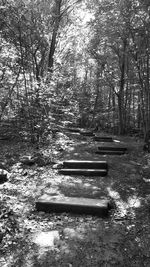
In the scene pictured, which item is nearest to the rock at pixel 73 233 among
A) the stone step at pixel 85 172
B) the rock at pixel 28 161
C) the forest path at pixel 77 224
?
the forest path at pixel 77 224

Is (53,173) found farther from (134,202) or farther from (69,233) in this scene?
(69,233)

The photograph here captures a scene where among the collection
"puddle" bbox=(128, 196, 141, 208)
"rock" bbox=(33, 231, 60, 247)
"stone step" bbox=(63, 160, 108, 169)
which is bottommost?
"rock" bbox=(33, 231, 60, 247)

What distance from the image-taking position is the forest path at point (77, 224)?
300 cm

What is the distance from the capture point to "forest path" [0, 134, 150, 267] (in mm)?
2996

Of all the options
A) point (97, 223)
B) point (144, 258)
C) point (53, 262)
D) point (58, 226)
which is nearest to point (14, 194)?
point (58, 226)

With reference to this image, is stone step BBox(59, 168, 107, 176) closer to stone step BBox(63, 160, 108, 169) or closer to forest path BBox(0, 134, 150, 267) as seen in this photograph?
forest path BBox(0, 134, 150, 267)

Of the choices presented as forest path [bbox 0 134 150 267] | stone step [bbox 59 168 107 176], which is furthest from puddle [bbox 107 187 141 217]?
stone step [bbox 59 168 107 176]

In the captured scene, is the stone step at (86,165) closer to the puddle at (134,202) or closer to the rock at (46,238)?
the puddle at (134,202)

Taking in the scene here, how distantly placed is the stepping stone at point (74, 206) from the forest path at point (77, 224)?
110 millimetres

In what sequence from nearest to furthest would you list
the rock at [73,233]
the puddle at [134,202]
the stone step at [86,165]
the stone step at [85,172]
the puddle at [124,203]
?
the rock at [73,233]
the puddle at [124,203]
the puddle at [134,202]
the stone step at [85,172]
the stone step at [86,165]

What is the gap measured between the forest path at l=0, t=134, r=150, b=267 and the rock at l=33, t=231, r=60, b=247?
0.03 metres

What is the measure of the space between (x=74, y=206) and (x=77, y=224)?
0.40 meters

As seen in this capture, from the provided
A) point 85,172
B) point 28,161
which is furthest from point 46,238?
point 28,161

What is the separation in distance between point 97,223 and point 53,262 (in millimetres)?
1126
